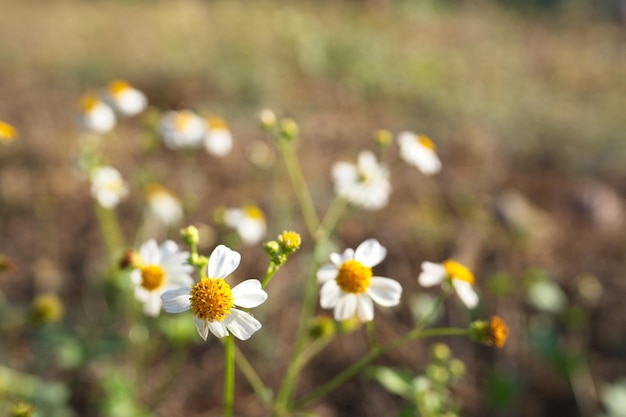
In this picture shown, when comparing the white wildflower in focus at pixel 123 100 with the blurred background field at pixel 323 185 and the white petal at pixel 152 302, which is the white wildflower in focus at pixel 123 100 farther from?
Answer: the white petal at pixel 152 302

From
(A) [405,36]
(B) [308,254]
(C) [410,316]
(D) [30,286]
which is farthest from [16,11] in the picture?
(C) [410,316]

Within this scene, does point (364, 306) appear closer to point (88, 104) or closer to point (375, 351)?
point (375, 351)

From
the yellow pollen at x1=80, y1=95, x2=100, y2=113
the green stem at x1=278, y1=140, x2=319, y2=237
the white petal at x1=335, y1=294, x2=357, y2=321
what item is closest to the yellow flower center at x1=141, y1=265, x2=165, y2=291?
the white petal at x1=335, y1=294, x2=357, y2=321

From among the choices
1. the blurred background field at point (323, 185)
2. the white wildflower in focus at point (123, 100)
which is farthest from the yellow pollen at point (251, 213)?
the white wildflower in focus at point (123, 100)

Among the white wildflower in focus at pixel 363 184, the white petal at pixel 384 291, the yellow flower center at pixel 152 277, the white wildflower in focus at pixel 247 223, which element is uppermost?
the white petal at pixel 384 291

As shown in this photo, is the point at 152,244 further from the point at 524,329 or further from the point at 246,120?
the point at 246,120

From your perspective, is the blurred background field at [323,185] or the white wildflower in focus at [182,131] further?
the blurred background field at [323,185]

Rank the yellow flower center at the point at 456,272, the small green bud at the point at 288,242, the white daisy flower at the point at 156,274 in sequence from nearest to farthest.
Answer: the small green bud at the point at 288,242
the white daisy flower at the point at 156,274
the yellow flower center at the point at 456,272
